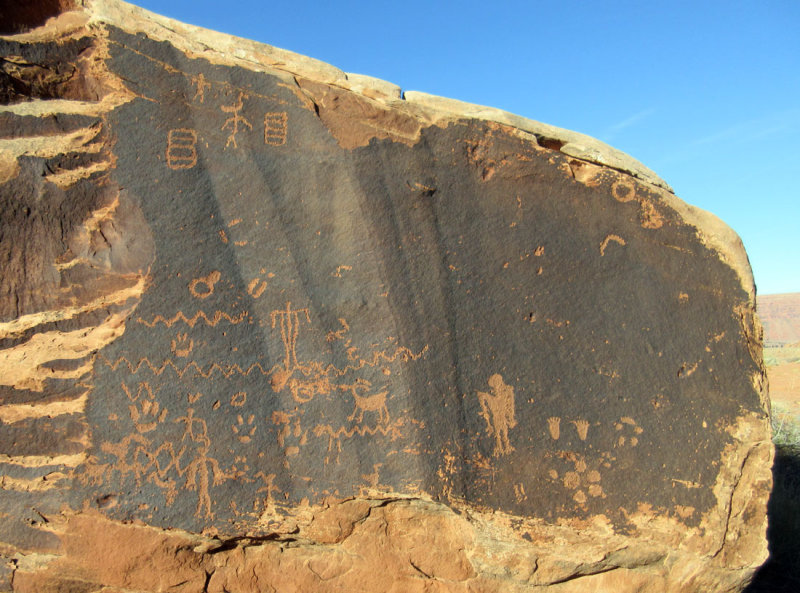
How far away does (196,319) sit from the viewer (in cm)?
190

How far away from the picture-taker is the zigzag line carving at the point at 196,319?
188cm

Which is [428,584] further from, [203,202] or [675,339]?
[203,202]

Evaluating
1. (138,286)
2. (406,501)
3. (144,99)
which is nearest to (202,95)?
(144,99)

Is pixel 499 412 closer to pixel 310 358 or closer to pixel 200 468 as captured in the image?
pixel 310 358

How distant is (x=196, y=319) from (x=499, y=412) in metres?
1.07

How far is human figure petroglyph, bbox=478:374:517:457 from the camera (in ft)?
6.56

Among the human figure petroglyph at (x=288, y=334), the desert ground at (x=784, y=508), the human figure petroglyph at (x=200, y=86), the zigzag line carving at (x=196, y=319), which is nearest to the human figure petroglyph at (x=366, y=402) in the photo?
the human figure petroglyph at (x=288, y=334)

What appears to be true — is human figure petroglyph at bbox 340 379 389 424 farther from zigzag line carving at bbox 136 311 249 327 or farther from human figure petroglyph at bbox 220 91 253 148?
human figure petroglyph at bbox 220 91 253 148

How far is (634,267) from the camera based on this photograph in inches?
86.4

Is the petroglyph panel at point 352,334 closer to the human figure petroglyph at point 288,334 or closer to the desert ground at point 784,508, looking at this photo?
the human figure petroglyph at point 288,334

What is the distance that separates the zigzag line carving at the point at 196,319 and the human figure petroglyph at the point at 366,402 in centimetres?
41

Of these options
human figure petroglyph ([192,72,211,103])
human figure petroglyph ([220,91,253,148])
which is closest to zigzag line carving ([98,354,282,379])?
human figure petroglyph ([220,91,253,148])

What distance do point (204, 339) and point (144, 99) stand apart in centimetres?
83

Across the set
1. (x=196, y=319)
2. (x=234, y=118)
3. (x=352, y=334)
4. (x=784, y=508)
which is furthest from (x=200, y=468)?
(x=784, y=508)
